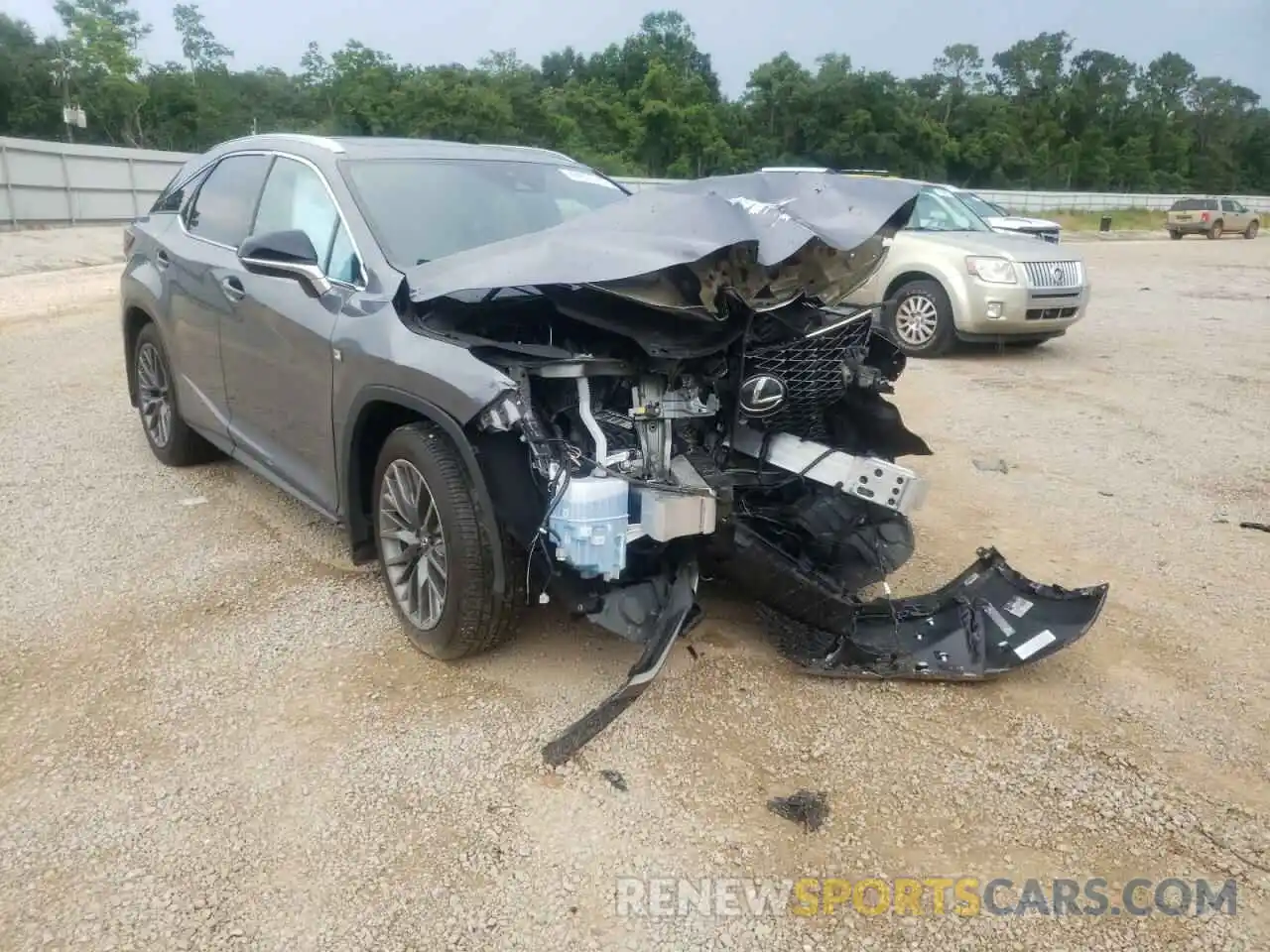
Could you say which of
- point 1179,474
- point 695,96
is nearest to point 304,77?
point 695,96

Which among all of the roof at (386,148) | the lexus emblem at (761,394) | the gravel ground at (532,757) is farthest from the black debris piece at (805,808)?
the roof at (386,148)

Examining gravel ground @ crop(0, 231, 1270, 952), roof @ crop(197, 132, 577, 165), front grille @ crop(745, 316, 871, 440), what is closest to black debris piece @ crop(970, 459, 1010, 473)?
gravel ground @ crop(0, 231, 1270, 952)

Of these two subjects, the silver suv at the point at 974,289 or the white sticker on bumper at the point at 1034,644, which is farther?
the silver suv at the point at 974,289

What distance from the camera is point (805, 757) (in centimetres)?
307

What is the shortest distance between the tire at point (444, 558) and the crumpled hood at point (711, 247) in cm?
55

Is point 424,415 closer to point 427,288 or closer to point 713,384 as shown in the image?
point 427,288

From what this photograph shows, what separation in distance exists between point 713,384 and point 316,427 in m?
1.65

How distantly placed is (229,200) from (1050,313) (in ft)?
25.4

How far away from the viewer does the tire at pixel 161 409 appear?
5.42m

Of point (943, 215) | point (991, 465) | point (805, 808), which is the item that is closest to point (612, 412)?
point (805, 808)

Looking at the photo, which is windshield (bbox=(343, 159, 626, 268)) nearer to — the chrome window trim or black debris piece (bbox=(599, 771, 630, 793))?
the chrome window trim

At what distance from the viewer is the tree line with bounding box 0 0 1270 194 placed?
47.1 meters

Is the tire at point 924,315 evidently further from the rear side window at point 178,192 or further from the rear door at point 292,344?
the rear door at point 292,344

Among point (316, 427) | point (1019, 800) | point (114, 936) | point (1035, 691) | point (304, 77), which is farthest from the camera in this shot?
point (304, 77)
